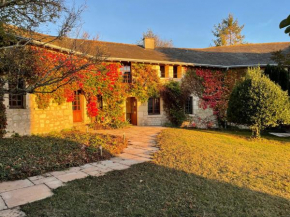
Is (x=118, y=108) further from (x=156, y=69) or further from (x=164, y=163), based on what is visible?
(x=164, y=163)

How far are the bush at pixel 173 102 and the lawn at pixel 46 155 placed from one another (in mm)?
7073

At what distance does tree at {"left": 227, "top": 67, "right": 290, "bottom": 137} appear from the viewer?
8633mm

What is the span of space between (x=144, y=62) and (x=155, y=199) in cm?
1089

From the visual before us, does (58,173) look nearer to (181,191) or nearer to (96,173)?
(96,173)

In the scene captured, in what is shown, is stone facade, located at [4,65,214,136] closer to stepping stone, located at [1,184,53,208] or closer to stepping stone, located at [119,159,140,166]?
stepping stone, located at [1,184,53,208]

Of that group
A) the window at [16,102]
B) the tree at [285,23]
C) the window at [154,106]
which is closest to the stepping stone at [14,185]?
the tree at [285,23]

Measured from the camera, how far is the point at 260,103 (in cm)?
866

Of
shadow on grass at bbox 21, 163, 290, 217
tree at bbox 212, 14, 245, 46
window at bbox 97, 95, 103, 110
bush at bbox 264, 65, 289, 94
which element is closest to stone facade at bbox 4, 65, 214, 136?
window at bbox 97, 95, 103, 110

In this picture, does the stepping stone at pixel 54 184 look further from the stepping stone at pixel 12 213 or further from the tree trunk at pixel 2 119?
the tree trunk at pixel 2 119

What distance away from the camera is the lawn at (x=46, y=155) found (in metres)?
4.28

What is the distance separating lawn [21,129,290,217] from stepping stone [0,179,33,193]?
0.79 metres

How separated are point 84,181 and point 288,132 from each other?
12.7 m

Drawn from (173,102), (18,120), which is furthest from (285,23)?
(173,102)

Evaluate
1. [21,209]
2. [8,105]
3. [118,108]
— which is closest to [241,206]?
[21,209]
